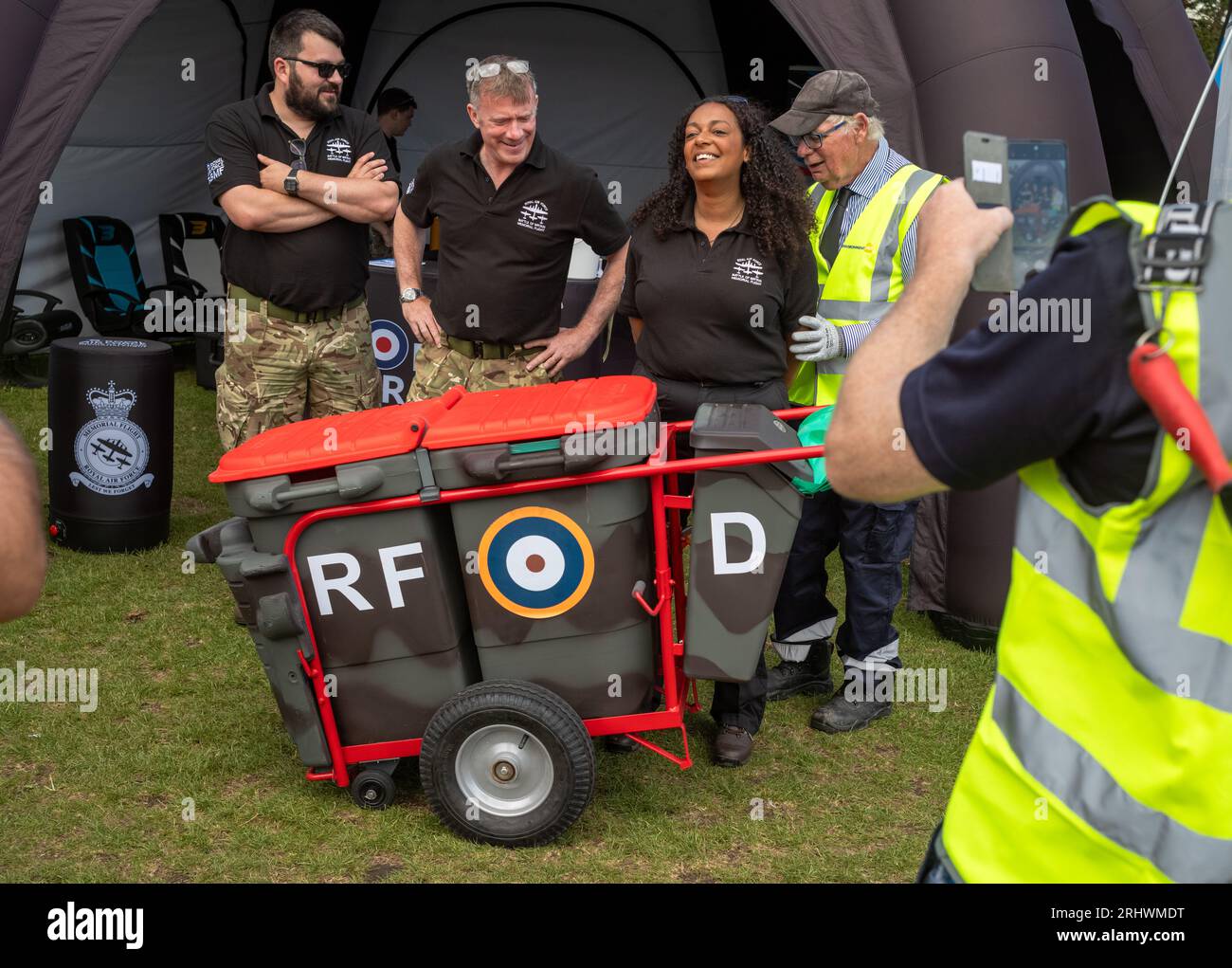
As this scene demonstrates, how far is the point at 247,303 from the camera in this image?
200 inches

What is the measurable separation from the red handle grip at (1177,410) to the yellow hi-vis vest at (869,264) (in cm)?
284

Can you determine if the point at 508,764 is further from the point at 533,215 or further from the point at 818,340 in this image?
the point at 533,215

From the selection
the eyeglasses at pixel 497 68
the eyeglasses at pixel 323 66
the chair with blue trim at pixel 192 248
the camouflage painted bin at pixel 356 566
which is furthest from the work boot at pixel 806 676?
the chair with blue trim at pixel 192 248

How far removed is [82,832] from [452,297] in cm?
214

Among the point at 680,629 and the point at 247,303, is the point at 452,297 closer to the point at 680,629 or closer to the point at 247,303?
the point at 247,303

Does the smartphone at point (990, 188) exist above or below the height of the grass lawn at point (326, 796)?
above

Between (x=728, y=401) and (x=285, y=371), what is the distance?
2.00 metres

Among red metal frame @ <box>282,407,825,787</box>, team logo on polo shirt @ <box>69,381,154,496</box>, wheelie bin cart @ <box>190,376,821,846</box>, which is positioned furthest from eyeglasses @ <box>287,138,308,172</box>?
red metal frame @ <box>282,407,825,787</box>

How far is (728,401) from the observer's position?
4.05 meters

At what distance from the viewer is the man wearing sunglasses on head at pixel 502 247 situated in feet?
15.0

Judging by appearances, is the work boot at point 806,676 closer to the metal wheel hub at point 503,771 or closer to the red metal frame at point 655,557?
the red metal frame at point 655,557

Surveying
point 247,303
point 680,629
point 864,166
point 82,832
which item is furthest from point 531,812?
point 247,303

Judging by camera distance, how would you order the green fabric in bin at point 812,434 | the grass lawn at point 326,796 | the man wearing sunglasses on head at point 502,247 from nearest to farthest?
1. the green fabric in bin at point 812,434
2. the grass lawn at point 326,796
3. the man wearing sunglasses on head at point 502,247

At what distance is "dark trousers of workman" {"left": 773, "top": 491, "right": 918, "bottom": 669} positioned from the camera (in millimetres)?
4211
